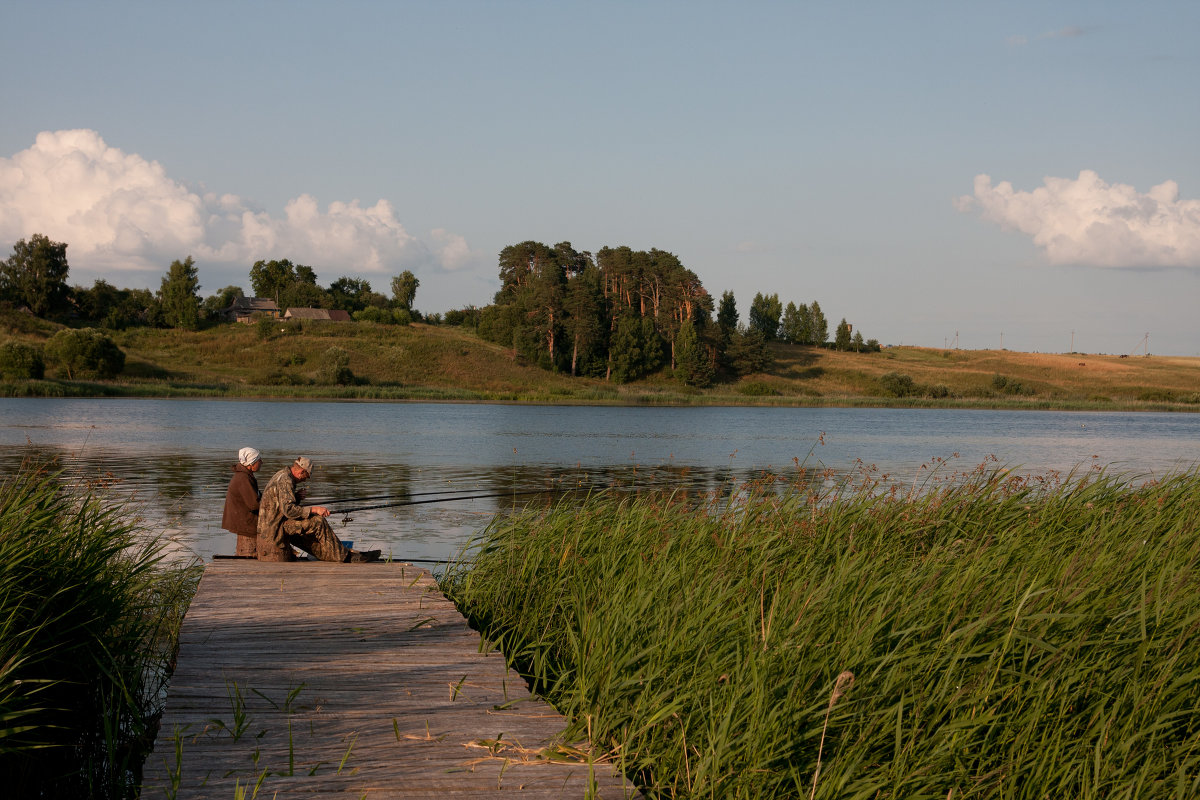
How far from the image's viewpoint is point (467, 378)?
2928 inches

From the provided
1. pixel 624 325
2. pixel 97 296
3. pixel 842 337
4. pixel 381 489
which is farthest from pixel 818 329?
pixel 381 489

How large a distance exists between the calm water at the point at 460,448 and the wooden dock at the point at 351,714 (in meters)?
3.12

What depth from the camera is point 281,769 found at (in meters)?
3.90

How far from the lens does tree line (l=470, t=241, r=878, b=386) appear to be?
81375 millimetres

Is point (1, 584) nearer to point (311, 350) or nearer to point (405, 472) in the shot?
point (405, 472)

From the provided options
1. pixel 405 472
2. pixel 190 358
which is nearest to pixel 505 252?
pixel 190 358

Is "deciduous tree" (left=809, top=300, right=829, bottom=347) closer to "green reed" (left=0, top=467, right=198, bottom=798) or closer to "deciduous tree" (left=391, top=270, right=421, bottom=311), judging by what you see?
"deciduous tree" (left=391, top=270, right=421, bottom=311)

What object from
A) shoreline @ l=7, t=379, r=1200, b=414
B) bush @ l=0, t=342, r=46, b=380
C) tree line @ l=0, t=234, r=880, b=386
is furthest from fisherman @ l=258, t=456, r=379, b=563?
tree line @ l=0, t=234, r=880, b=386

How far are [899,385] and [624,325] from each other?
2519cm

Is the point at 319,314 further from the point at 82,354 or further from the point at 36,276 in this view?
the point at 82,354

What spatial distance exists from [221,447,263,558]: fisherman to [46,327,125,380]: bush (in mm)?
60391

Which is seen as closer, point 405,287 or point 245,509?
point 245,509

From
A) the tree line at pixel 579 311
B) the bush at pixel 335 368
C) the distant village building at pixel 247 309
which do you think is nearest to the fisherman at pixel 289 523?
the bush at pixel 335 368

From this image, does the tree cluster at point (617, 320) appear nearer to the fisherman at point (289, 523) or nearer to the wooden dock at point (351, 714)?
the fisherman at point (289, 523)
